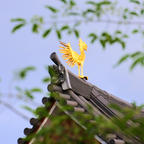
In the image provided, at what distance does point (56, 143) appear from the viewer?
2457 mm

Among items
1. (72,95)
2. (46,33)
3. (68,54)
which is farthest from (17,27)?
(68,54)

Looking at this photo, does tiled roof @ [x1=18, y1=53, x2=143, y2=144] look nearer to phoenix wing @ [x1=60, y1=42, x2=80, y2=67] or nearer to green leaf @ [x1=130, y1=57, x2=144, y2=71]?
phoenix wing @ [x1=60, y1=42, x2=80, y2=67]

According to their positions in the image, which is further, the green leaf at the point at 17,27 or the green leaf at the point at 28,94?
the green leaf at the point at 17,27

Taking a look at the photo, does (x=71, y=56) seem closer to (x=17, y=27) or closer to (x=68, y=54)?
(x=68, y=54)

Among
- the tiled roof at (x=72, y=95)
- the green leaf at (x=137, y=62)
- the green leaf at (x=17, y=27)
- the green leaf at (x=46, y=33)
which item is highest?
the green leaf at (x=17, y=27)

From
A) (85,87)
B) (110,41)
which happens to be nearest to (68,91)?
(85,87)

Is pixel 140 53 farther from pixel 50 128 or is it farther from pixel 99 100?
pixel 99 100

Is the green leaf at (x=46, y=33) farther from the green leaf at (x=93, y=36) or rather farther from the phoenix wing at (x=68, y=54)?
the phoenix wing at (x=68, y=54)

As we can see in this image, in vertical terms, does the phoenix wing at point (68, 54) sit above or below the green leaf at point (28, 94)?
below

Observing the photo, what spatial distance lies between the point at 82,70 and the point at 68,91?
1.49 metres

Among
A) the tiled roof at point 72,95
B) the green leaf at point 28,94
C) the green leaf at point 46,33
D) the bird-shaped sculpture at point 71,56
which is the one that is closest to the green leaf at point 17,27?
the green leaf at point 46,33

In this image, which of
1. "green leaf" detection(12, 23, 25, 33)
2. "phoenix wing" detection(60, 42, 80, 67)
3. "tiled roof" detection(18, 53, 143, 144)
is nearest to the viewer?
"green leaf" detection(12, 23, 25, 33)

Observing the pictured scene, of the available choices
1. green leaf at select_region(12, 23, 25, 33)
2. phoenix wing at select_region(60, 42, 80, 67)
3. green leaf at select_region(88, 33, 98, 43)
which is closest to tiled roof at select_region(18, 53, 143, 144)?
phoenix wing at select_region(60, 42, 80, 67)

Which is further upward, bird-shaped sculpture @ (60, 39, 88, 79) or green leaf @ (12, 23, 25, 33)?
green leaf @ (12, 23, 25, 33)
